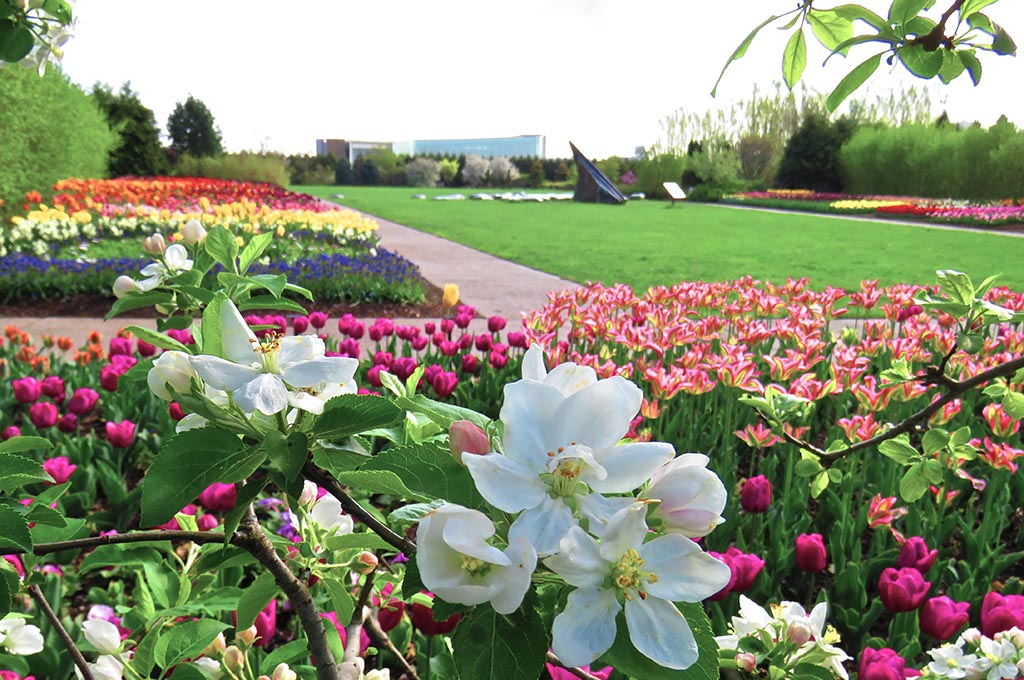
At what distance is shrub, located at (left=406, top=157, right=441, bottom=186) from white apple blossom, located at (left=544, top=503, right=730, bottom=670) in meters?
52.3

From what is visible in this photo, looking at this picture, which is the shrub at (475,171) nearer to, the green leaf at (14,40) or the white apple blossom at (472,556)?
the green leaf at (14,40)

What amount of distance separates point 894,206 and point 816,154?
A: 12.2 m

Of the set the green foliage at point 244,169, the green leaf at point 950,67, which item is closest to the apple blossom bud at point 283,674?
the green leaf at point 950,67

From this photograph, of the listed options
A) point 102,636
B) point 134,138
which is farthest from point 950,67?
point 134,138

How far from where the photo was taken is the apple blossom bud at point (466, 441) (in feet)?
1.62

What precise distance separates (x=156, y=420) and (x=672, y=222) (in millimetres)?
18549

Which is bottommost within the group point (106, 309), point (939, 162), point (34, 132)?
point (106, 309)

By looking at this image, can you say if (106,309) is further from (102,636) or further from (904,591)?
(904,591)

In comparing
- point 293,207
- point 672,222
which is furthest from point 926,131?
point 293,207

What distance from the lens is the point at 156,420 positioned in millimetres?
2941

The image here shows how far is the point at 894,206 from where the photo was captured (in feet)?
73.8

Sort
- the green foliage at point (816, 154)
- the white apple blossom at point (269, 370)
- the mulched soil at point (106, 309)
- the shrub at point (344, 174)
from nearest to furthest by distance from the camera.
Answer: the white apple blossom at point (269, 370) < the mulched soil at point (106, 309) < the green foliage at point (816, 154) < the shrub at point (344, 174)

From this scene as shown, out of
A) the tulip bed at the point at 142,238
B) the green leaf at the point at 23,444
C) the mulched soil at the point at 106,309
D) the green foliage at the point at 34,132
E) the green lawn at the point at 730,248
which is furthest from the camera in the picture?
the green foliage at the point at 34,132

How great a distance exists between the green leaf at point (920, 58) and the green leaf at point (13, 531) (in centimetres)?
95
